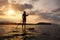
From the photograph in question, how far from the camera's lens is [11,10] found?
203 inches

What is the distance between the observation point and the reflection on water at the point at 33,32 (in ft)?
15.6

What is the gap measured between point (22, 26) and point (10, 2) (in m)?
0.87

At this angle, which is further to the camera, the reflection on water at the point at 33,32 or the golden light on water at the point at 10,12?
the golden light on water at the point at 10,12

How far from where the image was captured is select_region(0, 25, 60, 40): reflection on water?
4.75 meters

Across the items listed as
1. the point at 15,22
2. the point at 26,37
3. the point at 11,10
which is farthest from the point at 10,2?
the point at 26,37

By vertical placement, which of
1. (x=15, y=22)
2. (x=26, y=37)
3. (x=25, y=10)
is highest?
(x=25, y=10)

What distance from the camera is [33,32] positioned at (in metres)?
5.03

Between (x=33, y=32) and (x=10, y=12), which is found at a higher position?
(x=10, y=12)

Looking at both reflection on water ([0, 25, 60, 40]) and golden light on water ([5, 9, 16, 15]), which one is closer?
reflection on water ([0, 25, 60, 40])

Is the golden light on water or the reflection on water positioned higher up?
the golden light on water

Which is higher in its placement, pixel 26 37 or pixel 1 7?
pixel 1 7

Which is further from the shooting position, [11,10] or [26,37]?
[11,10]

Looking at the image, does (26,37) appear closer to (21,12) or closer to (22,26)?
(22,26)

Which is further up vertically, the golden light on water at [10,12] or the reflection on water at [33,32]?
the golden light on water at [10,12]
